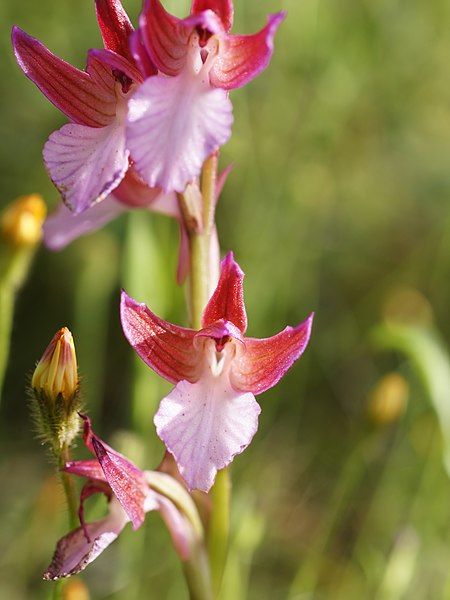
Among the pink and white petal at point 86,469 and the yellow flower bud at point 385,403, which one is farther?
the yellow flower bud at point 385,403

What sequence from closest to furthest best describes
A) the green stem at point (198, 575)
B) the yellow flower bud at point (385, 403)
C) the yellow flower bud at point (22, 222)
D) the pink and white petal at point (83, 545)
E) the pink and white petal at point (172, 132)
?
the pink and white petal at point (172, 132) → the pink and white petal at point (83, 545) → the green stem at point (198, 575) → the yellow flower bud at point (22, 222) → the yellow flower bud at point (385, 403)

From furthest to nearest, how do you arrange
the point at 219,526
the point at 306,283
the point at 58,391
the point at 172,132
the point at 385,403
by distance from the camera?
the point at 306,283, the point at 385,403, the point at 219,526, the point at 58,391, the point at 172,132

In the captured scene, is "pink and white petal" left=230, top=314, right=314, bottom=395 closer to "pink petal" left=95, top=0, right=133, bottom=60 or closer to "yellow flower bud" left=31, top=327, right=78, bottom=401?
"yellow flower bud" left=31, top=327, right=78, bottom=401

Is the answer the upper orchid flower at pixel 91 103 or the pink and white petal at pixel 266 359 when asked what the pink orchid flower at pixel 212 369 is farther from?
the upper orchid flower at pixel 91 103

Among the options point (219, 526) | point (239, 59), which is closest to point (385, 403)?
point (219, 526)

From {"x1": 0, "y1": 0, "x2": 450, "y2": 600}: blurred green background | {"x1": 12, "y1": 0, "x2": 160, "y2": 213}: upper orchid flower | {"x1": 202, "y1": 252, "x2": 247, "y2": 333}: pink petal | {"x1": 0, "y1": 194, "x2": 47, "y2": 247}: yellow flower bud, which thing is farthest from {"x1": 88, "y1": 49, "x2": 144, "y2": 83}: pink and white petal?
{"x1": 0, "y1": 0, "x2": 450, "y2": 600}: blurred green background

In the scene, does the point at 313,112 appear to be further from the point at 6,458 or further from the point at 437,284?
the point at 6,458

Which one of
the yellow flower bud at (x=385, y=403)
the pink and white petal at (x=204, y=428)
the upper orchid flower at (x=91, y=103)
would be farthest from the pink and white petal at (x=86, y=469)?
the yellow flower bud at (x=385, y=403)

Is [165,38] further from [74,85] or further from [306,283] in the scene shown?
[306,283]
